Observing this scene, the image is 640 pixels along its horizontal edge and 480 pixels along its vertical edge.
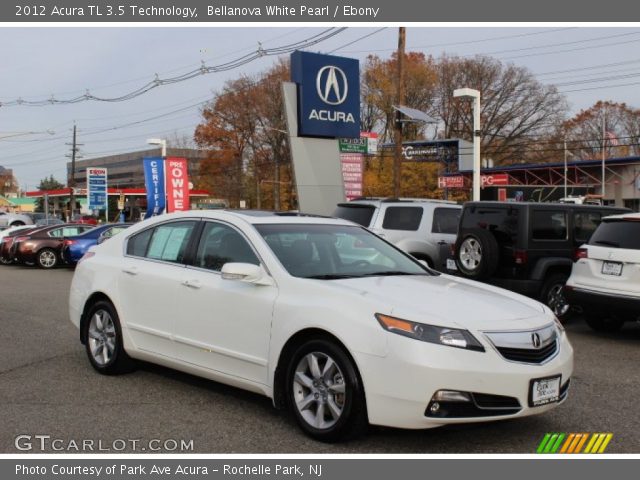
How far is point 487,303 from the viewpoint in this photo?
4824 mm

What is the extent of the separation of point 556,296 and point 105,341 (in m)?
6.59

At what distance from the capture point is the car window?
18.2ft

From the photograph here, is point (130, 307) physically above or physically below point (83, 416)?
above

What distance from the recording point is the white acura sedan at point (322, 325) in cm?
428

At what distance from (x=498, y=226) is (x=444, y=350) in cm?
666

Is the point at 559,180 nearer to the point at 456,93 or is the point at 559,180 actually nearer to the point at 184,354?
the point at 456,93

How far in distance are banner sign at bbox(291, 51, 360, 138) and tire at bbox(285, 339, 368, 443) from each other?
13.8 meters

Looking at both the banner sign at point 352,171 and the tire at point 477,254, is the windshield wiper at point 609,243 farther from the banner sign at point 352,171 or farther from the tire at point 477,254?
the banner sign at point 352,171

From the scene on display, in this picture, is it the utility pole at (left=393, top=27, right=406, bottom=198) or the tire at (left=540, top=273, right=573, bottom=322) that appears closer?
the tire at (left=540, top=273, right=573, bottom=322)

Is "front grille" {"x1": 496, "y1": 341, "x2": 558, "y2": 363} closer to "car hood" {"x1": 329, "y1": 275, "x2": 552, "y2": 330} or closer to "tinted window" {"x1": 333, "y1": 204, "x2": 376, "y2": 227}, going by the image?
"car hood" {"x1": 329, "y1": 275, "x2": 552, "y2": 330}

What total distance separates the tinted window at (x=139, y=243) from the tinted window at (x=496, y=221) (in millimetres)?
5668

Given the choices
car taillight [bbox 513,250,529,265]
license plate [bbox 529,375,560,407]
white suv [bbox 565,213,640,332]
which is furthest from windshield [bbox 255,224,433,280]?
car taillight [bbox 513,250,529,265]

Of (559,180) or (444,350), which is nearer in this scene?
(444,350)

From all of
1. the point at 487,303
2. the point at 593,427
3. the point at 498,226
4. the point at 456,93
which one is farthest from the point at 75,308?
the point at 456,93
